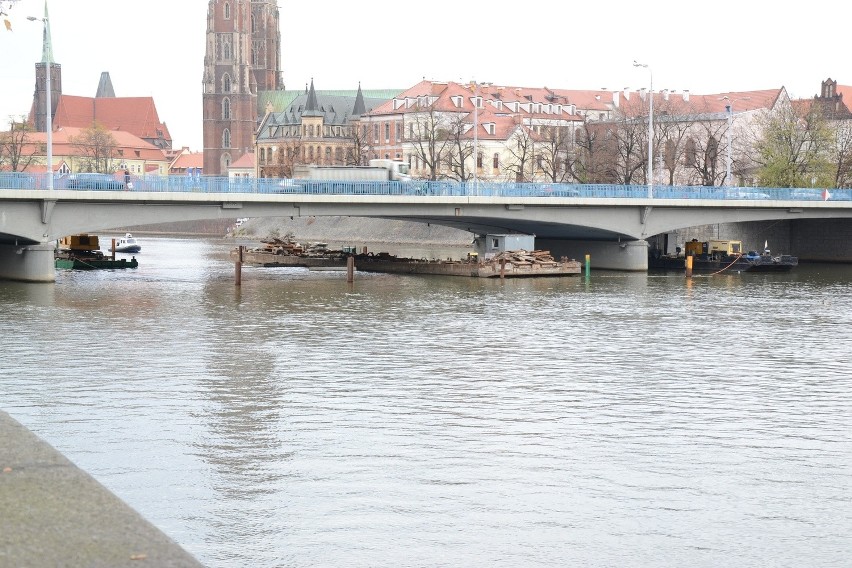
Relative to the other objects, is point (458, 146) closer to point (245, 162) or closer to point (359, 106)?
point (359, 106)

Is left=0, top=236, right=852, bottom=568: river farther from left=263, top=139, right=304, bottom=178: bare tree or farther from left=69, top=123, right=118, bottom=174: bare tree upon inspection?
left=69, top=123, right=118, bottom=174: bare tree

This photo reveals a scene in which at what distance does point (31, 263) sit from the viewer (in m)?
55.9

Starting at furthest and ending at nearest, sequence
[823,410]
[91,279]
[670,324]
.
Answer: [91,279] → [670,324] → [823,410]

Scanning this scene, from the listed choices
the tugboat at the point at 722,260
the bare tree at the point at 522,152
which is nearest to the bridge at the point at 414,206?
the tugboat at the point at 722,260

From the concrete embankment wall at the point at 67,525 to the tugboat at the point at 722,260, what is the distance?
6567cm

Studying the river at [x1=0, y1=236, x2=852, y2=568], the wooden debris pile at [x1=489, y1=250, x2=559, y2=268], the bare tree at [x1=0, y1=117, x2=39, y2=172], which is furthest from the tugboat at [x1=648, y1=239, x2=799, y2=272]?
the bare tree at [x1=0, y1=117, x2=39, y2=172]

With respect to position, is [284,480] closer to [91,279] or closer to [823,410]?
[823,410]

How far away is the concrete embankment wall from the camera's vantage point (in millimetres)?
8031

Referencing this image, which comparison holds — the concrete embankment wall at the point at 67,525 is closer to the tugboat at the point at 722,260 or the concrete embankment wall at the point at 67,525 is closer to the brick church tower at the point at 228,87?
the tugboat at the point at 722,260

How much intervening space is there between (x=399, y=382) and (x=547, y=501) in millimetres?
11092

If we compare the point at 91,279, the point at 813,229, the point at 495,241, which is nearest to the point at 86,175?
the point at 91,279

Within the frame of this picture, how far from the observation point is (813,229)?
86.9 meters

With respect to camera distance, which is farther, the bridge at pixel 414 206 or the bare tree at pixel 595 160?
the bare tree at pixel 595 160

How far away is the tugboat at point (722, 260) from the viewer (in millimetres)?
74250
